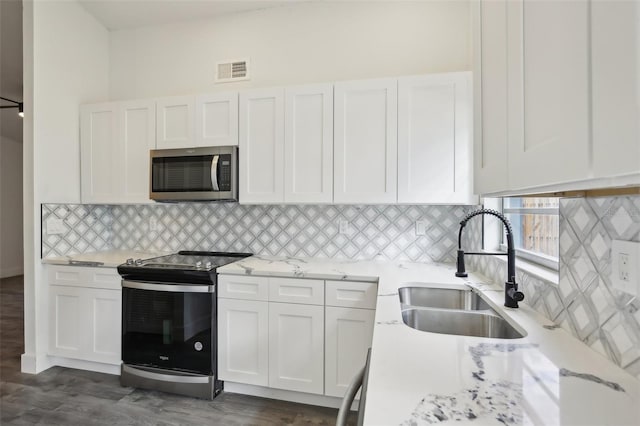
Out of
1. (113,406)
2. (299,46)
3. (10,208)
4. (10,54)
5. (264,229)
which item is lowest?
(113,406)

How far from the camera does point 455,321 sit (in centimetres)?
138

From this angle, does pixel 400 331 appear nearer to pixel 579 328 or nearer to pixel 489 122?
pixel 579 328

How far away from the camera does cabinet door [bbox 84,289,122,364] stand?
7.84 ft

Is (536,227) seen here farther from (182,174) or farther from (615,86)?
(182,174)

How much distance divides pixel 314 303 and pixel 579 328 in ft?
4.51

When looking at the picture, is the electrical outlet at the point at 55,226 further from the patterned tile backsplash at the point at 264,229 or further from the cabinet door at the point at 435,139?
the cabinet door at the point at 435,139

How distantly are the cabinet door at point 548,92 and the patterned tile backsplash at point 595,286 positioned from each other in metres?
0.38

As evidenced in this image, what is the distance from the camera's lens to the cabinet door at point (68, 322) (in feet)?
8.08

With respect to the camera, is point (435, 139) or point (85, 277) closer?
point (435, 139)

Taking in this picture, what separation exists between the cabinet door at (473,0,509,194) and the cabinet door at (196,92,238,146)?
182 cm

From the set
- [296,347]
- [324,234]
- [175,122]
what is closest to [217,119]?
[175,122]

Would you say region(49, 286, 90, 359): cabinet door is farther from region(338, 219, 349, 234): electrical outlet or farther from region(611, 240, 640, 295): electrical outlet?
region(611, 240, 640, 295): electrical outlet

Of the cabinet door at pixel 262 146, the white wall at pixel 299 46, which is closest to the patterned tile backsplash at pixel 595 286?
the cabinet door at pixel 262 146

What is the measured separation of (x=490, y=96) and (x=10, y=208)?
8245 mm
